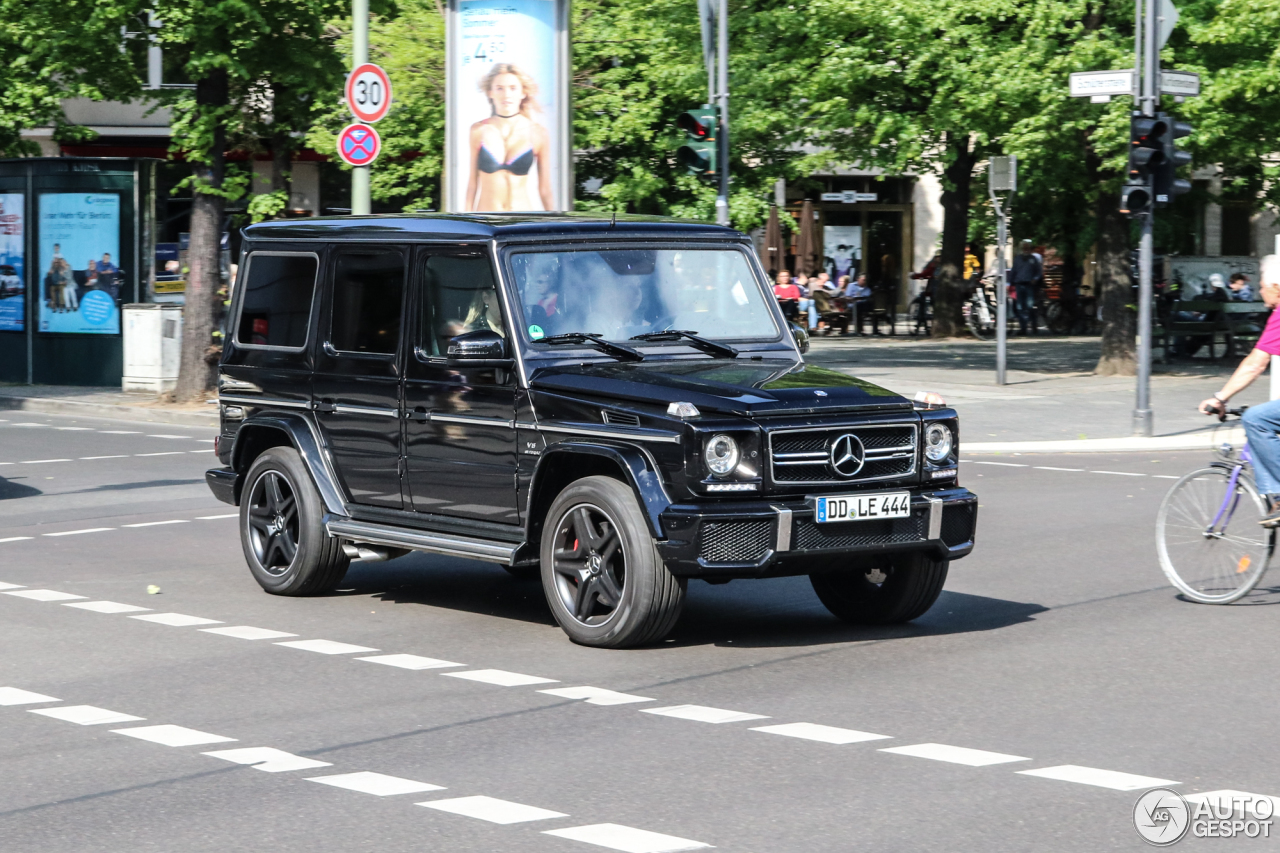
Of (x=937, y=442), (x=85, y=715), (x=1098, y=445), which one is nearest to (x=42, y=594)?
(x=85, y=715)

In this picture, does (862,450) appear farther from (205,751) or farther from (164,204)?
(164,204)

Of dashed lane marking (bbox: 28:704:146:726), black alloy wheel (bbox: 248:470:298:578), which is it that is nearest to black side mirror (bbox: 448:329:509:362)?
black alloy wheel (bbox: 248:470:298:578)

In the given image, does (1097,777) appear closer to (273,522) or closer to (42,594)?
(273,522)

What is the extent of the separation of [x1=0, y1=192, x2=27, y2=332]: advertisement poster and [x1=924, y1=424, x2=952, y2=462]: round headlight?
21.6m

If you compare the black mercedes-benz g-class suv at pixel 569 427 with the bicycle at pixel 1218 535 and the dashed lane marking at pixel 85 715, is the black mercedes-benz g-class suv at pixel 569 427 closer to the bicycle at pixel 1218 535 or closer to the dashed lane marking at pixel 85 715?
the bicycle at pixel 1218 535

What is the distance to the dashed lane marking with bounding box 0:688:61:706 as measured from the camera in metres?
7.46

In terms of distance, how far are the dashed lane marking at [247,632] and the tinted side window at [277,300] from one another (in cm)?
175

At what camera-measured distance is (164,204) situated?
3934 centimetres

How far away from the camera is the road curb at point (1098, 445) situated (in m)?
18.8

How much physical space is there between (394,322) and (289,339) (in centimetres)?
96

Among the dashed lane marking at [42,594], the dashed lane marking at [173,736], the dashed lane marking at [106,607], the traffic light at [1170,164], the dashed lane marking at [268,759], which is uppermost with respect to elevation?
the traffic light at [1170,164]

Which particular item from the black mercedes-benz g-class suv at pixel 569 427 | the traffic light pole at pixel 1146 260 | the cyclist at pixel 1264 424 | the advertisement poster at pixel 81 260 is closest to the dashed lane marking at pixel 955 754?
the black mercedes-benz g-class suv at pixel 569 427

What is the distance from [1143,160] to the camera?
65.4 ft

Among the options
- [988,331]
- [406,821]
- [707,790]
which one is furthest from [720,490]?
[988,331]
